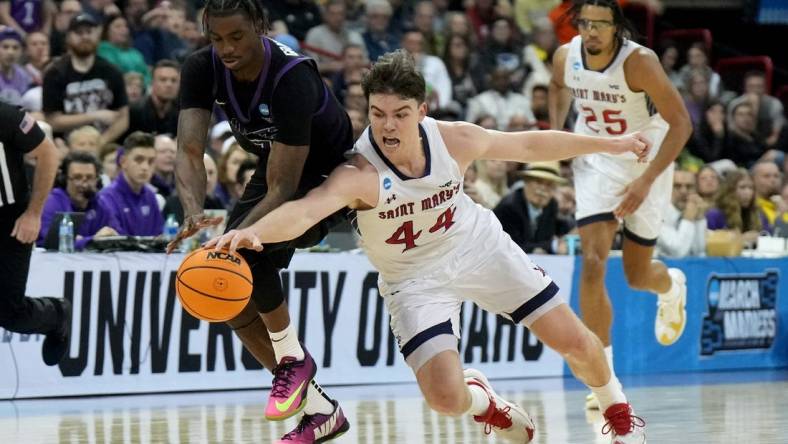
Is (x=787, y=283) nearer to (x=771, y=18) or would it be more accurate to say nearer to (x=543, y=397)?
(x=543, y=397)

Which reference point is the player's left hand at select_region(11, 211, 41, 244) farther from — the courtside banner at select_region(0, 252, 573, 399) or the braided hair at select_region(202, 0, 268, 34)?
the braided hair at select_region(202, 0, 268, 34)

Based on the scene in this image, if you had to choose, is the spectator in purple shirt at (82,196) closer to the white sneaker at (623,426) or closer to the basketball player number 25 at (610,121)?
the basketball player number 25 at (610,121)

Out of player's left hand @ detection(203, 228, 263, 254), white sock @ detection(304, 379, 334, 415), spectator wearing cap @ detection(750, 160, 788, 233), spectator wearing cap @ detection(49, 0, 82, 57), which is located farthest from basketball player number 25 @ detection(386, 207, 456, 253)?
spectator wearing cap @ detection(750, 160, 788, 233)

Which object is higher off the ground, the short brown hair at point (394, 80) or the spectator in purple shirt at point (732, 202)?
the short brown hair at point (394, 80)

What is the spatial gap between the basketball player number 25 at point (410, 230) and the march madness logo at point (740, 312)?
635 centimetres

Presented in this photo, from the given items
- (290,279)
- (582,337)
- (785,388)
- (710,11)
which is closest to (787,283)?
(785,388)

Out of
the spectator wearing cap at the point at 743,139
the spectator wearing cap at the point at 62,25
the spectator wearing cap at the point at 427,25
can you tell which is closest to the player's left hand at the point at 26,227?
the spectator wearing cap at the point at 62,25

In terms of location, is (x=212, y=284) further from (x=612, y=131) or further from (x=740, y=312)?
(x=740, y=312)

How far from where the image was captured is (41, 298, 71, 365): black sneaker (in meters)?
8.91

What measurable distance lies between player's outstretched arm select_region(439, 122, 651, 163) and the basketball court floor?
1611mm

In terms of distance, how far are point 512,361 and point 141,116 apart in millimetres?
3797

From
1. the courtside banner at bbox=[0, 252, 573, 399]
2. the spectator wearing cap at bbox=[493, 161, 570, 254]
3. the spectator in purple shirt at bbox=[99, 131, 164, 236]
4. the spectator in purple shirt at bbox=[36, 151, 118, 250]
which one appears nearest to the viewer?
the courtside banner at bbox=[0, 252, 573, 399]

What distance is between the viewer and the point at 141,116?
12.2m

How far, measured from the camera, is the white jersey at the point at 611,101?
8836mm
